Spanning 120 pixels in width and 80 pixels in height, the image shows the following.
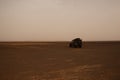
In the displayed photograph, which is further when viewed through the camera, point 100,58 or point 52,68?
point 100,58

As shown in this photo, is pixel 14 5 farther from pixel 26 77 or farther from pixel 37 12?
pixel 26 77

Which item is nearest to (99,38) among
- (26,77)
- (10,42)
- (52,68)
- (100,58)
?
(100,58)

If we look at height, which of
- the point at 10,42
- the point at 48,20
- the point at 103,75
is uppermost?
the point at 48,20

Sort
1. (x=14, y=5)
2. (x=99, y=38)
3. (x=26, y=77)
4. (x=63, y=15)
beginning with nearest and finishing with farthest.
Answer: (x=26, y=77) < (x=14, y=5) < (x=63, y=15) < (x=99, y=38)

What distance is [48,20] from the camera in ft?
4.58

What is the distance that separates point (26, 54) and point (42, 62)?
18 centimetres

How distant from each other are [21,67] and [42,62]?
129mm

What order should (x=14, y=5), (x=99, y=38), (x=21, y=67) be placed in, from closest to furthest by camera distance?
(x=21, y=67) < (x=14, y=5) < (x=99, y=38)

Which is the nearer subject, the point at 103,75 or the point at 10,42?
the point at 103,75

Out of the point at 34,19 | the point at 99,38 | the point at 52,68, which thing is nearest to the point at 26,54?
the point at 52,68

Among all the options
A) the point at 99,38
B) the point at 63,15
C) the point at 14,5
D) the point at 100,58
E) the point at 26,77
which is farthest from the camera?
the point at 99,38

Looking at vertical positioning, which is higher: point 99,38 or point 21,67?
point 99,38

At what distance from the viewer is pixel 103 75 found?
72 centimetres

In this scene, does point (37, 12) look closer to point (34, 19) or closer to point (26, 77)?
point (34, 19)
